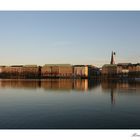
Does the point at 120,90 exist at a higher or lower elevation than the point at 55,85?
higher

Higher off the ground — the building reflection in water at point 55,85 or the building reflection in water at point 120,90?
the building reflection in water at point 120,90

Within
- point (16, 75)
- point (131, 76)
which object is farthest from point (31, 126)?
point (16, 75)

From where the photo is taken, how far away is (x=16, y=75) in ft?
101

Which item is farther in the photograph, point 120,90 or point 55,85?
point 55,85

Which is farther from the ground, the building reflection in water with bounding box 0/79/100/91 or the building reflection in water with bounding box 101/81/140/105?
the building reflection in water with bounding box 101/81/140/105

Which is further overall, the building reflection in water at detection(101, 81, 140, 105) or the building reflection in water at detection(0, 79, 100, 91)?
the building reflection in water at detection(0, 79, 100, 91)

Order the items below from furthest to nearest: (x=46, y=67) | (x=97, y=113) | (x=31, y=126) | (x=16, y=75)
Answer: (x=16, y=75)
(x=46, y=67)
(x=97, y=113)
(x=31, y=126)

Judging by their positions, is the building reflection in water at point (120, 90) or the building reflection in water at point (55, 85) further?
the building reflection in water at point (55, 85)
